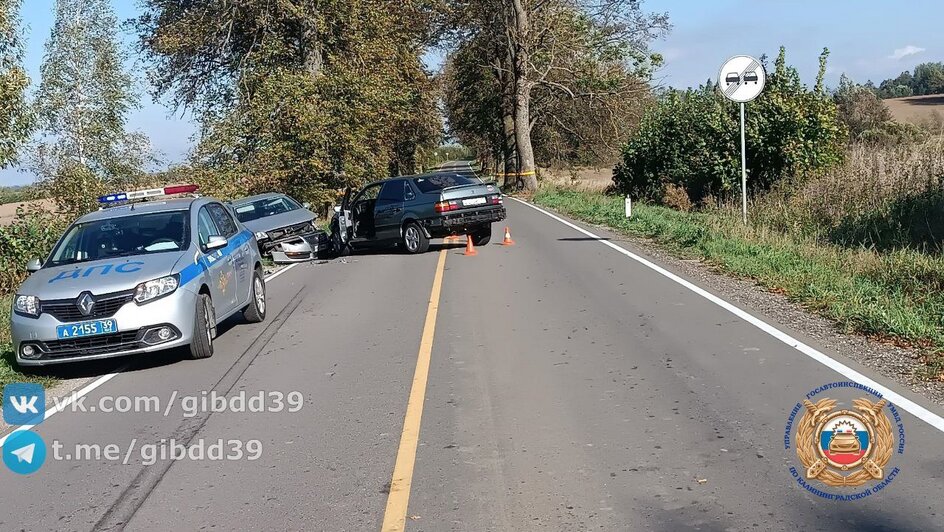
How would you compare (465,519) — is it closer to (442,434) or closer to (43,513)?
(442,434)

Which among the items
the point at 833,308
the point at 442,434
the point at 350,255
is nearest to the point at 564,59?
the point at 350,255

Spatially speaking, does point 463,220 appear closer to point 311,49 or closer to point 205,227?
point 205,227

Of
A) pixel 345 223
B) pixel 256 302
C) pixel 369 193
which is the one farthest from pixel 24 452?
pixel 369 193

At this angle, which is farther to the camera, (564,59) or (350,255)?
(564,59)

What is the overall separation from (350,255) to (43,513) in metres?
15.3

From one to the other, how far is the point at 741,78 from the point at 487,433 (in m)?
12.3

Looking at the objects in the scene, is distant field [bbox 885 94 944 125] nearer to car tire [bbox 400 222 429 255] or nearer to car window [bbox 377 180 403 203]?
car window [bbox 377 180 403 203]

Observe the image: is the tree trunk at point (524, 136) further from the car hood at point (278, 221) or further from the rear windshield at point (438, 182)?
the car hood at point (278, 221)

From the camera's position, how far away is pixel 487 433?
21.0 ft

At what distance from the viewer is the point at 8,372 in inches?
360

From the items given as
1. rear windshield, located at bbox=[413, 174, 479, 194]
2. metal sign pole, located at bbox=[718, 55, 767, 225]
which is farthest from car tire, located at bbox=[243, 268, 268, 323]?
metal sign pole, located at bbox=[718, 55, 767, 225]

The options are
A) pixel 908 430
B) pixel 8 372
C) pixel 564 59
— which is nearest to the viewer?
pixel 908 430

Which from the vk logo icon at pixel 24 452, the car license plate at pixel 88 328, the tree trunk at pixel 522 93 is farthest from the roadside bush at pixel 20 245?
the tree trunk at pixel 522 93

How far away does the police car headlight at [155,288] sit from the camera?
8.81m
